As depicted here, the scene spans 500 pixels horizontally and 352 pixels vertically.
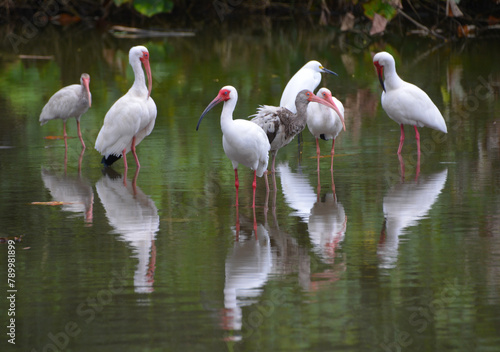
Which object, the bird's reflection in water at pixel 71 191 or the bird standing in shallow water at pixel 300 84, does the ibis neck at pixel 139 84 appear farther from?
the bird standing in shallow water at pixel 300 84

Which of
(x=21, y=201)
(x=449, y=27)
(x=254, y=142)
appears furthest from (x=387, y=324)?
(x=449, y=27)

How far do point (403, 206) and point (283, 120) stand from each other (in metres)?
1.88

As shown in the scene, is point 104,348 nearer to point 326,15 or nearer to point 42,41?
point 42,41

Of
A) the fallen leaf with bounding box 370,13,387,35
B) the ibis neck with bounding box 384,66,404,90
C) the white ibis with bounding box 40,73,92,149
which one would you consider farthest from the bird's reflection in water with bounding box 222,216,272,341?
the fallen leaf with bounding box 370,13,387,35

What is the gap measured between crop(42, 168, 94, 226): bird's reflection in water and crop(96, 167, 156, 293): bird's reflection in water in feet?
0.46

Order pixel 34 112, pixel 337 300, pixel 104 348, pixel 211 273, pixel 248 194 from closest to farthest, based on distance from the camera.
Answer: pixel 104 348, pixel 337 300, pixel 211 273, pixel 248 194, pixel 34 112

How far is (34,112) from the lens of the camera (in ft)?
46.3

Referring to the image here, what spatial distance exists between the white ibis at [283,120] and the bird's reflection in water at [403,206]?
130 cm

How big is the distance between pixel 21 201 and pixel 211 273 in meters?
2.95

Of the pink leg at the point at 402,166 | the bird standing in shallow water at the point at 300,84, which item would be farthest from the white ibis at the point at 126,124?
the pink leg at the point at 402,166

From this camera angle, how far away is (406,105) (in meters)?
10.5

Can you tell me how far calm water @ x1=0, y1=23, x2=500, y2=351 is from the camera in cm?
554

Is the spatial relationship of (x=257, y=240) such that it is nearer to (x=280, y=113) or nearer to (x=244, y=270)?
(x=244, y=270)

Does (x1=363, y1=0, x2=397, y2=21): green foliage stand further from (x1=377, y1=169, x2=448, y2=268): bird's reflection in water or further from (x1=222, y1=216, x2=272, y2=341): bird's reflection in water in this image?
(x1=222, y1=216, x2=272, y2=341): bird's reflection in water
